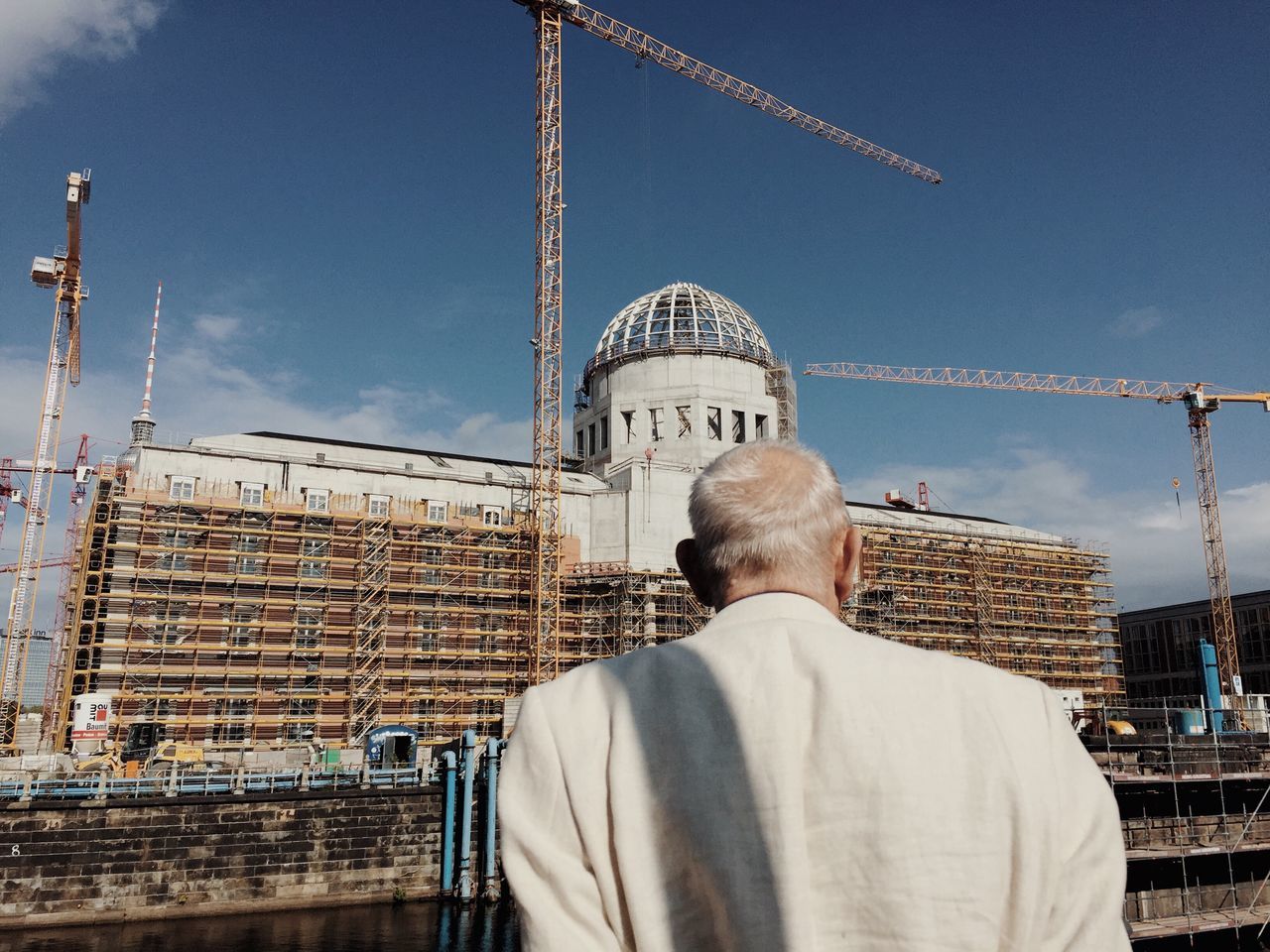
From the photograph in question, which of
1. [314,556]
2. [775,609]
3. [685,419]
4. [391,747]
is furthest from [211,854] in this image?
[685,419]

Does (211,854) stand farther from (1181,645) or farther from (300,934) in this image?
(1181,645)

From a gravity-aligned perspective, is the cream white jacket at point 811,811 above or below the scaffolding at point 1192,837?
above

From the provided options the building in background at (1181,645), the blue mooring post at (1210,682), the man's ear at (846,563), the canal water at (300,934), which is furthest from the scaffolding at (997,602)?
the man's ear at (846,563)

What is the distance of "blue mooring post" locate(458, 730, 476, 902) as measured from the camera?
34.7 meters

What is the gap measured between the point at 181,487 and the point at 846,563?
53972 millimetres

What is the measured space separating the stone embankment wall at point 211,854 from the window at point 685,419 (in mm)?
40796

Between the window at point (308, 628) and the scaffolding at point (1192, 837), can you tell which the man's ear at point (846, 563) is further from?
the window at point (308, 628)

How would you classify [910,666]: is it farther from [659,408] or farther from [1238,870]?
→ [659,408]

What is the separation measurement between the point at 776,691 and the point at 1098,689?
84.5 meters

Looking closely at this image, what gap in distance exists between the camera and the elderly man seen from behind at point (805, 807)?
6.89 feet

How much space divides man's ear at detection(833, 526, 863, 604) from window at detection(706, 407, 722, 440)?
6996cm

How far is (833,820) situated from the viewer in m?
2.14

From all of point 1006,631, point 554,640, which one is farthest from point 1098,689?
point 554,640

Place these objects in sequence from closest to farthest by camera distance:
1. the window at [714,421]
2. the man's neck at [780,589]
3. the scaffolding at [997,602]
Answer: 1. the man's neck at [780,589]
2. the scaffolding at [997,602]
3. the window at [714,421]
